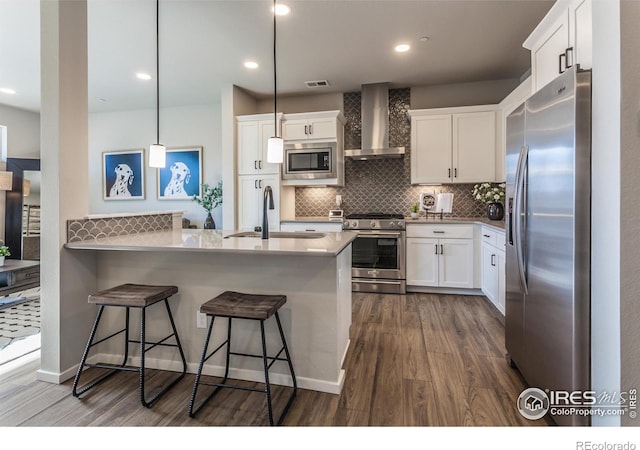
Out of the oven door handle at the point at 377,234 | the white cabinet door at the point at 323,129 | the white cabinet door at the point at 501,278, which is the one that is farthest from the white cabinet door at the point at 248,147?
the white cabinet door at the point at 501,278

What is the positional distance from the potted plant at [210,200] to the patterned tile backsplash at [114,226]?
2156mm

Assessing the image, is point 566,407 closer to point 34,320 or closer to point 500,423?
point 500,423

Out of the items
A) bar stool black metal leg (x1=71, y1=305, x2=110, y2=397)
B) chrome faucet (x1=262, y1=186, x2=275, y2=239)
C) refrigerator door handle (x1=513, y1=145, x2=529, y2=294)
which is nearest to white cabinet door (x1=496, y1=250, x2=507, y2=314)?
refrigerator door handle (x1=513, y1=145, x2=529, y2=294)

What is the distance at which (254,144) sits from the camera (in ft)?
15.5

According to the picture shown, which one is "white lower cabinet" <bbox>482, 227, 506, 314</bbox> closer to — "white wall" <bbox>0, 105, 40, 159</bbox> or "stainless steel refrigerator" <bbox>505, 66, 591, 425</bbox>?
"stainless steel refrigerator" <bbox>505, 66, 591, 425</bbox>

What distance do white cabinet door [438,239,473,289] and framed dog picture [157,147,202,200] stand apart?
388 centimetres

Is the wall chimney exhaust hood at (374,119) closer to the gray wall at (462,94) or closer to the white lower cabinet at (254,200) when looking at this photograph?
the gray wall at (462,94)

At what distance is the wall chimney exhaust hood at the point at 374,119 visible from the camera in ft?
15.3

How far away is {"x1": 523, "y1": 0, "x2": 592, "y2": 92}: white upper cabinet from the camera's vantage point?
6.04 feet

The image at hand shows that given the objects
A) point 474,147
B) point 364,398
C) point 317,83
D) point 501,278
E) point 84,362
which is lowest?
point 364,398

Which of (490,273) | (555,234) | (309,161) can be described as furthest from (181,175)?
(555,234)

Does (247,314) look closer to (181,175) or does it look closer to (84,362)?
(84,362)

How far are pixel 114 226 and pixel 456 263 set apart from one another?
3598mm

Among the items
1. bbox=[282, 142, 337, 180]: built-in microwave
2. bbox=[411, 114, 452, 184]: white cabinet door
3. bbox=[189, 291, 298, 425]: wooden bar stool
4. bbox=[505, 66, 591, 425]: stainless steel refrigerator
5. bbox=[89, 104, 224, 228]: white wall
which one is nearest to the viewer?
bbox=[505, 66, 591, 425]: stainless steel refrigerator
